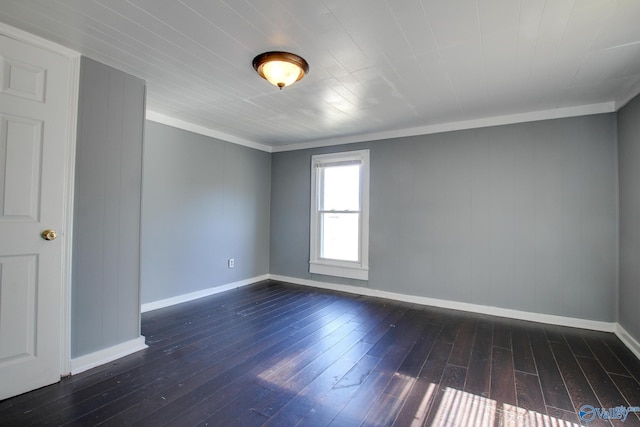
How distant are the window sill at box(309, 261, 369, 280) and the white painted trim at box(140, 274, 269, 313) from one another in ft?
3.35

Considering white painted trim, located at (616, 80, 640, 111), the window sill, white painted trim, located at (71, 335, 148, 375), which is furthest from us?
the window sill

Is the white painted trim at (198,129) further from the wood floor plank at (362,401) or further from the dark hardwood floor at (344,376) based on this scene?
the wood floor plank at (362,401)

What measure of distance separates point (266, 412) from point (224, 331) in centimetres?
138

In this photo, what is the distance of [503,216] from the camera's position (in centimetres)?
361

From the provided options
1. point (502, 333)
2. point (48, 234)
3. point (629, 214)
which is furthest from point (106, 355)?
point (629, 214)

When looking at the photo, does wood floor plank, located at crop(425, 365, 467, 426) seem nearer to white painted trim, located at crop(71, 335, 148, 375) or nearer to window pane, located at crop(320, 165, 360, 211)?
white painted trim, located at crop(71, 335, 148, 375)

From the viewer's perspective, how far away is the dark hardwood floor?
1778mm

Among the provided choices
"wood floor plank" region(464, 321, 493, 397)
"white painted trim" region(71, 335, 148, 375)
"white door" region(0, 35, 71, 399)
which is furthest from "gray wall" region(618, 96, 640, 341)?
"white door" region(0, 35, 71, 399)

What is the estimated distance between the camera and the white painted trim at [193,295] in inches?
142

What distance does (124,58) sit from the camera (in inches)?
92.8

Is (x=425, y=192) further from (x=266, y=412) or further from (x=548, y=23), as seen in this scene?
(x=266, y=412)

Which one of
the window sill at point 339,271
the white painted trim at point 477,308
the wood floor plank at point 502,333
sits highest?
the window sill at point 339,271

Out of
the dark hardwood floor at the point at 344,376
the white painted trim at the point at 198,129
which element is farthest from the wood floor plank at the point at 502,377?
the white painted trim at the point at 198,129

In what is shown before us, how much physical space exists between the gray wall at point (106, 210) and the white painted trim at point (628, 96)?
14.3 ft
